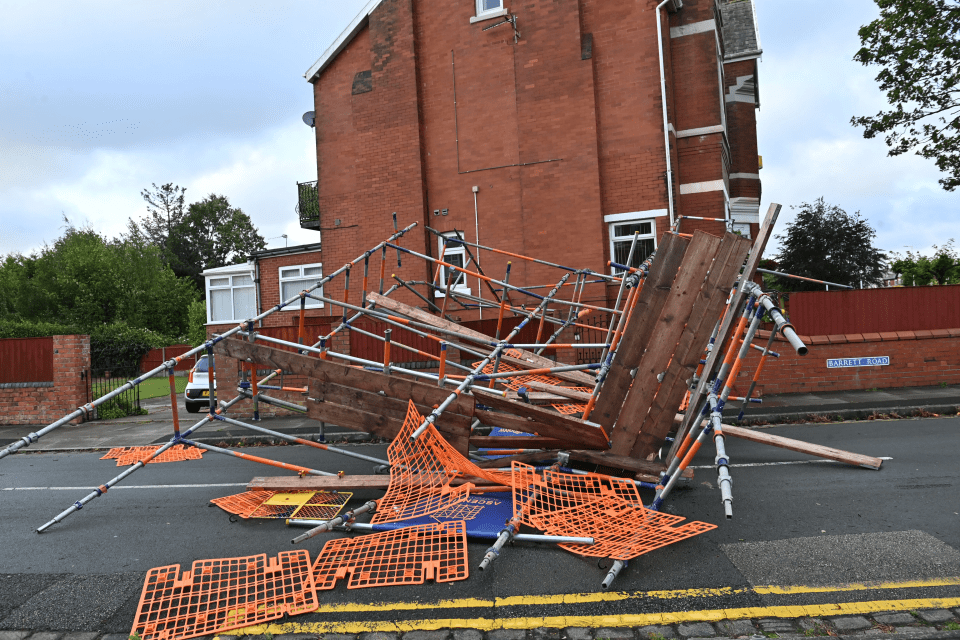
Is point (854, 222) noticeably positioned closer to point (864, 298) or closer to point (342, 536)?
point (864, 298)

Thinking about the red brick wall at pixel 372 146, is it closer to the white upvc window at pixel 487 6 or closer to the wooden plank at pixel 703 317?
the white upvc window at pixel 487 6

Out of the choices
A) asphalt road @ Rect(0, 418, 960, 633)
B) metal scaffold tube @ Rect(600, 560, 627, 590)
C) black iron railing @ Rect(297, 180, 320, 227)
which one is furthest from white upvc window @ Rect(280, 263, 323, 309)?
metal scaffold tube @ Rect(600, 560, 627, 590)

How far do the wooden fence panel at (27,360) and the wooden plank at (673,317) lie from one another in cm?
1521

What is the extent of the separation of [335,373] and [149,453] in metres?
Result: 4.81

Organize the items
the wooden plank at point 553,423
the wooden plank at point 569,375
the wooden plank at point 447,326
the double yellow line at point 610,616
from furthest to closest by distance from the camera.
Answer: the wooden plank at point 447,326 < the wooden plank at point 569,375 < the wooden plank at point 553,423 < the double yellow line at point 610,616

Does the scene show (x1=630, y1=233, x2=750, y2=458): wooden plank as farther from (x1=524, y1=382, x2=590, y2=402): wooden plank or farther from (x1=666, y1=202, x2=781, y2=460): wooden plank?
(x1=524, y1=382, x2=590, y2=402): wooden plank

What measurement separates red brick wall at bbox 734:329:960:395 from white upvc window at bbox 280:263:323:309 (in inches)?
572

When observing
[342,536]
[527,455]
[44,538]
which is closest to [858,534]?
[527,455]

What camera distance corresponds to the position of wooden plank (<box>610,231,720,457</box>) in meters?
5.56

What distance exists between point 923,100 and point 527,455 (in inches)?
681

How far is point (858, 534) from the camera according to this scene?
4586mm

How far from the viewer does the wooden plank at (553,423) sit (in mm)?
5594

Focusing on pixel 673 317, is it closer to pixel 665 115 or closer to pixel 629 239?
pixel 629 239

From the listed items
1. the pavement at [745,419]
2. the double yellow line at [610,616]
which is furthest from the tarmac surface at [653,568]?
the pavement at [745,419]
